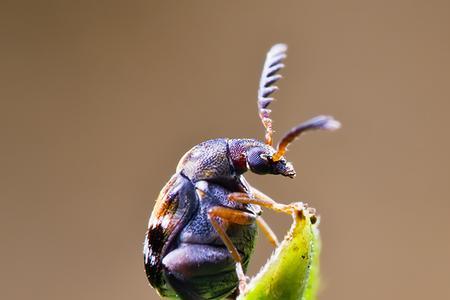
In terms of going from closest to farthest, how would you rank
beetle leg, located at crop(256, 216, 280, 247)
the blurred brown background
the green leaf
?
the green leaf, beetle leg, located at crop(256, 216, 280, 247), the blurred brown background

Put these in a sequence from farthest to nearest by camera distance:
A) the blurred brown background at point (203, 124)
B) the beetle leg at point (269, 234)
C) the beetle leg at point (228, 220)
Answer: the blurred brown background at point (203, 124) < the beetle leg at point (269, 234) < the beetle leg at point (228, 220)

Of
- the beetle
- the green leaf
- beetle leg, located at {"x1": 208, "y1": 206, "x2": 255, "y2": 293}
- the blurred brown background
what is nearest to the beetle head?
the beetle

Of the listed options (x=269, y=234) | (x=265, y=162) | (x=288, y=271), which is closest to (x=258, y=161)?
(x=265, y=162)

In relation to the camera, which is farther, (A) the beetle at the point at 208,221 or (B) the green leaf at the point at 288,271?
(A) the beetle at the point at 208,221

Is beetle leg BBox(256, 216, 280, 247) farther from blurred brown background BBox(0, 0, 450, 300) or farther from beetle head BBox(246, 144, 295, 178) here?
blurred brown background BBox(0, 0, 450, 300)

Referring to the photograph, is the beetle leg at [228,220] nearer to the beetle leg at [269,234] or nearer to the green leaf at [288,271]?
the beetle leg at [269,234]

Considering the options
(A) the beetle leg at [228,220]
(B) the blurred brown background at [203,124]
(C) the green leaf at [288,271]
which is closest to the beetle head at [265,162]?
(A) the beetle leg at [228,220]
